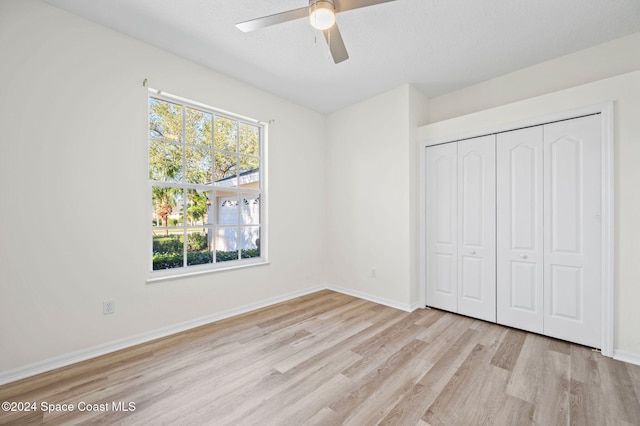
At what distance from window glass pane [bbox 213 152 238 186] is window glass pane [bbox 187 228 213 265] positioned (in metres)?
0.61

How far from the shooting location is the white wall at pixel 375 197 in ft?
11.3

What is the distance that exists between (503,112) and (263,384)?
349cm

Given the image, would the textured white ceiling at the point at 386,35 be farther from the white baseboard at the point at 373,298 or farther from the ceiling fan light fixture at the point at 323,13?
the white baseboard at the point at 373,298

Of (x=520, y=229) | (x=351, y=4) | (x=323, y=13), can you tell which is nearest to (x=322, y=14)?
(x=323, y=13)

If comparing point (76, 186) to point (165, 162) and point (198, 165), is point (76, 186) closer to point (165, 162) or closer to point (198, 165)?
point (165, 162)

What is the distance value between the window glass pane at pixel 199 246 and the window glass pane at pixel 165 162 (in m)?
0.63

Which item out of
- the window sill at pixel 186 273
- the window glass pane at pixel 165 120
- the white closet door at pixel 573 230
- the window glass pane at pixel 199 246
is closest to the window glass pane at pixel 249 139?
the window glass pane at pixel 165 120

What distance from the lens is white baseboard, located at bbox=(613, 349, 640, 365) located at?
2148 millimetres

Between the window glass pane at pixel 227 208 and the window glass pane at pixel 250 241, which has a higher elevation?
the window glass pane at pixel 227 208

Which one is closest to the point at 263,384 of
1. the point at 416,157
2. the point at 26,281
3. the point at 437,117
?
the point at 26,281

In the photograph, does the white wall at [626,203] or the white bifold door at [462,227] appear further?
the white bifold door at [462,227]

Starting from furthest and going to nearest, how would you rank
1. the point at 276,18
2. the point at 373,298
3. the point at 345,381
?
the point at 373,298 → the point at 345,381 → the point at 276,18

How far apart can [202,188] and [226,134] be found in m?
0.77

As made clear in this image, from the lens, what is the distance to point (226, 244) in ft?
10.9
